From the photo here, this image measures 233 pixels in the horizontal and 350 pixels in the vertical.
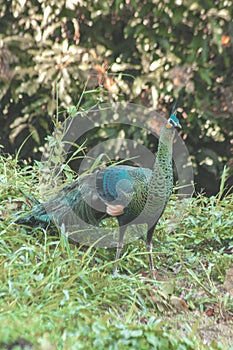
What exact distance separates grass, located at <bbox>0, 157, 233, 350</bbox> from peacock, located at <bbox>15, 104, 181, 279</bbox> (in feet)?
0.50

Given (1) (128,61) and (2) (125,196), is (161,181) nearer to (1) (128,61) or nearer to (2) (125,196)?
(2) (125,196)

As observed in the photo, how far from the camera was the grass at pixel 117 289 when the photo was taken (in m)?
2.78

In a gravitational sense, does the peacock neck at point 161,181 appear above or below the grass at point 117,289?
above

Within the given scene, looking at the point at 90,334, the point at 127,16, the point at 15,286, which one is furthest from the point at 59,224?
the point at 127,16

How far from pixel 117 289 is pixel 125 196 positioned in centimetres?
50

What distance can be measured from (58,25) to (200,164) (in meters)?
1.86

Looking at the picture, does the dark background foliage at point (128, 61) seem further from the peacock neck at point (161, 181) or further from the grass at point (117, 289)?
the peacock neck at point (161, 181)

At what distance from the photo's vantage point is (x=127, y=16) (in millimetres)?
6520

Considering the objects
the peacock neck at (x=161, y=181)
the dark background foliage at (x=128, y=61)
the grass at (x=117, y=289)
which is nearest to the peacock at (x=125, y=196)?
the peacock neck at (x=161, y=181)

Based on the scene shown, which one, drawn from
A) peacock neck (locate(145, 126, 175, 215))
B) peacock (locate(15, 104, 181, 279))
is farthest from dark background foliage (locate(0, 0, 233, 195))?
peacock neck (locate(145, 126, 175, 215))

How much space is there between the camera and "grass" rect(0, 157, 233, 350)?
2.78 metres

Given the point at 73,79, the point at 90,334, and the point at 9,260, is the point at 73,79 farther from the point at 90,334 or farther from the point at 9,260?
the point at 90,334

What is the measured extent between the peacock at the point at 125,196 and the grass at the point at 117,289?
0.15 meters

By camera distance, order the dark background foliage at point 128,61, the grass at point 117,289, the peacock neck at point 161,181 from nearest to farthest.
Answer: the grass at point 117,289, the peacock neck at point 161,181, the dark background foliage at point 128,61
